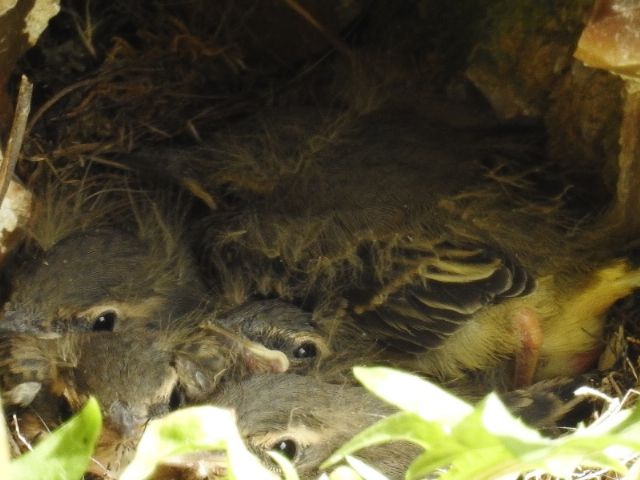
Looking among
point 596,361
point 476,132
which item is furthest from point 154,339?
point 596,361

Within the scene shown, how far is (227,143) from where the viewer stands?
1.88 m

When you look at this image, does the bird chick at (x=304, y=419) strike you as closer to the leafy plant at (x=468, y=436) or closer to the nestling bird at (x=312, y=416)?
the nestling bird at (x=312, y=416)

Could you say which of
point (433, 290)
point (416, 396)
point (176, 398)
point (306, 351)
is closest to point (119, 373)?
point (176, 398)

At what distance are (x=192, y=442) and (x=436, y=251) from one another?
830mm

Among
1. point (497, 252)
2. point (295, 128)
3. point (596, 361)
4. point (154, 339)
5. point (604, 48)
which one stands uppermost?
point (604, 48)

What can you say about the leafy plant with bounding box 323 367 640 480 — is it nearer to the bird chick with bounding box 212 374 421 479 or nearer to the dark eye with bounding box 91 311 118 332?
the bird chick with bounding box 212 374 421 479

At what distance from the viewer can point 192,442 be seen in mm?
894

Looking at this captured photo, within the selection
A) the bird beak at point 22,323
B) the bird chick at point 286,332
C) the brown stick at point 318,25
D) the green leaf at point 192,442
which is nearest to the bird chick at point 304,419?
the bird chick at point 286,332

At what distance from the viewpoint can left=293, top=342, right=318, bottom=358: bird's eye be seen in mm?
1696

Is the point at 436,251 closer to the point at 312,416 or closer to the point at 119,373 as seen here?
the point at 312,416

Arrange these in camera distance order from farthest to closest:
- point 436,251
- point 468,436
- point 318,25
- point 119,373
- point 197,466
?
point 318,25
point 436,251
point 119,373
point 197,466
point 468,436

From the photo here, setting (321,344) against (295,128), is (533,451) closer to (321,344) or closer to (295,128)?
(321,344)

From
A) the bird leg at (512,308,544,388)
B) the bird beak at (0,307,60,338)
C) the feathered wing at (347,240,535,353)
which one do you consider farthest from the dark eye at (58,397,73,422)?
the bird leg at (512,308,544,388)

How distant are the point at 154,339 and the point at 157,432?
753 mm
